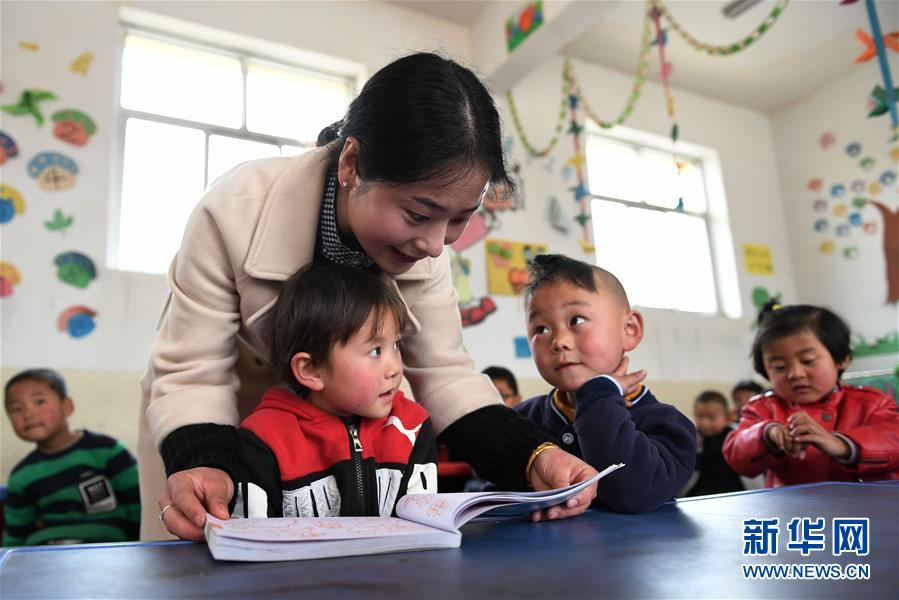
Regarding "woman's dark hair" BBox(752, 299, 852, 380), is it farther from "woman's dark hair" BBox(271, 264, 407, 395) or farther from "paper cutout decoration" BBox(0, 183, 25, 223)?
"paper cutout decoration" BBox(0, 183, 25, 223)

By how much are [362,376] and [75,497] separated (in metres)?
1.90

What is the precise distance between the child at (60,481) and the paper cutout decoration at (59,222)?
81 cm

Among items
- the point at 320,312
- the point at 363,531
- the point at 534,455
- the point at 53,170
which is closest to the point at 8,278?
the point at 53,170

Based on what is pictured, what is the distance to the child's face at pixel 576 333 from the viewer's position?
1229 mm

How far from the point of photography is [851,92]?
539 cm

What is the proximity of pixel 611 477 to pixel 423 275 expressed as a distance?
17.6 inches

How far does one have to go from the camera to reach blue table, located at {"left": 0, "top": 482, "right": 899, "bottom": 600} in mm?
490

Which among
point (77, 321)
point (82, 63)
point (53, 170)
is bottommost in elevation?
point (77, 321)

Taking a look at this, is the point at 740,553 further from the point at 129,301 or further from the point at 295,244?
the point at 129,301

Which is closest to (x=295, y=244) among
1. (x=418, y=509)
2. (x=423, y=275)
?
(x=423, y=275)

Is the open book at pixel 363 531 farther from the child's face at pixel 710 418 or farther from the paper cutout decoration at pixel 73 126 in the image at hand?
the child's face at pixel 710 418

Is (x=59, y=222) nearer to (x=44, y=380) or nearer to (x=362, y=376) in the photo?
(x=44, y=380)

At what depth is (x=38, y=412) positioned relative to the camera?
2584 mm

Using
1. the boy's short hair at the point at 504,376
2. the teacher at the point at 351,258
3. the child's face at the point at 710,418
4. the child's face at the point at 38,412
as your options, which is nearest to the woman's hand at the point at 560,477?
the teacher at the point at 351,258
